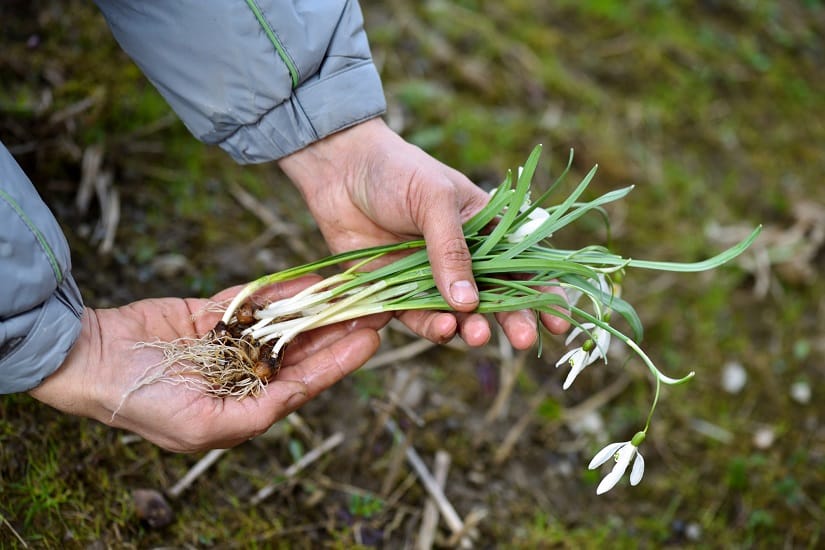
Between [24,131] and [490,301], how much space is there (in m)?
1.51

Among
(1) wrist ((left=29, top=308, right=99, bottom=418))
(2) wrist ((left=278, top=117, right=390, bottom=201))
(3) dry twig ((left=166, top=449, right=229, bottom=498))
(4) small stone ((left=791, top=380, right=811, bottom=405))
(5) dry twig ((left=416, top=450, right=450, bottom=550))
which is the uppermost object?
(2) wrist ((left=278, top=117, right=390, bottom=201))

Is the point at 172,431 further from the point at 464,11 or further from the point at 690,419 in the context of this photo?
the point at 464,11

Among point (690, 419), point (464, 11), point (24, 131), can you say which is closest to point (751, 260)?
point (690, 419)

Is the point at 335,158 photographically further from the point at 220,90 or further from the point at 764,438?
the point at 764,438

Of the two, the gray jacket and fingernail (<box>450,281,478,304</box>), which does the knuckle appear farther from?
the gray jacket

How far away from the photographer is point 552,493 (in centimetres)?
225

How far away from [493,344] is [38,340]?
1.50 metres

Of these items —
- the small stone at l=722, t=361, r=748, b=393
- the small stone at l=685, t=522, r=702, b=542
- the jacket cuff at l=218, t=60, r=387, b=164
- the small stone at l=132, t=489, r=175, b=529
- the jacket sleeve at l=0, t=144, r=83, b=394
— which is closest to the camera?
the jacket sleeve at l=0, t=144, r=83, b=394

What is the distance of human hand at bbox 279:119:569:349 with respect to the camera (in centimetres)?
162

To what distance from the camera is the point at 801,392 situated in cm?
272

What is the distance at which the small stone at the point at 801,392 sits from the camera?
2711 millimetres

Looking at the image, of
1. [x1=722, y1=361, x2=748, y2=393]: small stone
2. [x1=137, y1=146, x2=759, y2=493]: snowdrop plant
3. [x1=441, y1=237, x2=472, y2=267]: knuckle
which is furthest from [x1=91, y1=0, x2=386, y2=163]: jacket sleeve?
[x1=722, y1=361, x2=748, y2=393]: small stone

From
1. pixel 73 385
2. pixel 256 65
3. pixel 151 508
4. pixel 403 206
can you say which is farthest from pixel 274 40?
pixel 151 508

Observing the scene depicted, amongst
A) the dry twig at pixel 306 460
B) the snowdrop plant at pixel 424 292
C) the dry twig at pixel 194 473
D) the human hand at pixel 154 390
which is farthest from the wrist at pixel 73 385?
the dry twig at pixel 306 460
